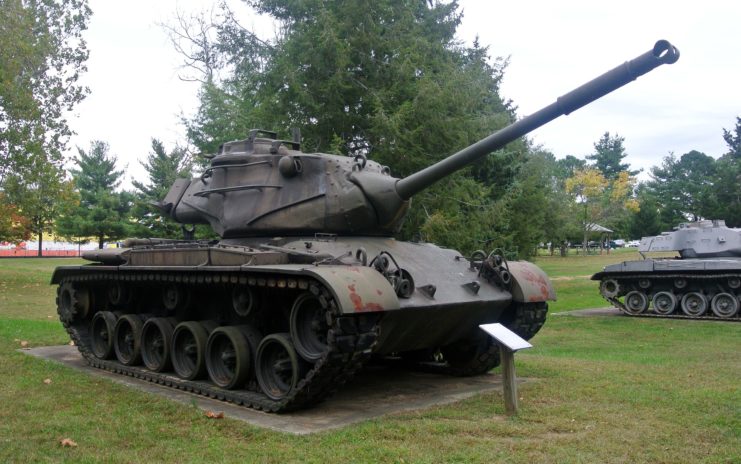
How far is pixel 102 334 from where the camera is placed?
1196cm

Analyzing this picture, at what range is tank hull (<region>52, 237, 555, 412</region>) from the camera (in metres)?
7.65

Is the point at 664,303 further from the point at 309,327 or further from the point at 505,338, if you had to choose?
the point at 309,327

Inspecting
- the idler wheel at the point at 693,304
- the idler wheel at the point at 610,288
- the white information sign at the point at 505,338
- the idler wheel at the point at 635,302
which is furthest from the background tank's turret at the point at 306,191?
the idler wheel at the point at 693,304

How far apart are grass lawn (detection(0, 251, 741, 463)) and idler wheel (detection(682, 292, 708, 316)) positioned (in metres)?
9.30

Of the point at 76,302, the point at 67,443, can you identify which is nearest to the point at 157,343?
the point at 76,302

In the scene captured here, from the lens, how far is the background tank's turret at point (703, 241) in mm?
20781

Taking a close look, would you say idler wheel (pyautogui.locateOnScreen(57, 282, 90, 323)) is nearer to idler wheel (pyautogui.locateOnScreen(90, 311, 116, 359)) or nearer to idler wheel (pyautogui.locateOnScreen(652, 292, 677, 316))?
idler wheel (pyautogui.locateOnScreen(90, 311, 116, 359))

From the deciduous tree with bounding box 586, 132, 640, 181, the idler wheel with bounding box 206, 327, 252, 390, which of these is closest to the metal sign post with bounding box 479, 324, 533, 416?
the idler wheel with bounding box 206, 327, 252, 390

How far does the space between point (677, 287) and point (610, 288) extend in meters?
1.89

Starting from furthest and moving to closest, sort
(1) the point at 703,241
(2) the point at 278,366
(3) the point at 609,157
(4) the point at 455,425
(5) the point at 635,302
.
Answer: (3) the point at 609,157
(5) the point at 635,302
(1) the point at 703,241
(2) the point at 278,366
(4) the point at 455,425

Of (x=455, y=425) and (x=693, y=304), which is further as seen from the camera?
(x=693, y=304)

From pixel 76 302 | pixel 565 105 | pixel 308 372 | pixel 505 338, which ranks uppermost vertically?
pixel 565 105

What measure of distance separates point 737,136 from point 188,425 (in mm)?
64227

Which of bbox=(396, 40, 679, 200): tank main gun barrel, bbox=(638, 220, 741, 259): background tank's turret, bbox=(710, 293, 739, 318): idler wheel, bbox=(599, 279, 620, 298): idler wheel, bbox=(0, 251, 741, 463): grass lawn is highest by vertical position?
bbox=(396, 40, 679, 200): tank main gun barrel
